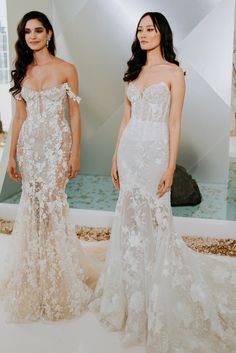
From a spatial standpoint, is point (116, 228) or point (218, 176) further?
point (218, 176)

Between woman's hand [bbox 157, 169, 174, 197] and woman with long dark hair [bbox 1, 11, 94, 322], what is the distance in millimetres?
608

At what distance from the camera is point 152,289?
101 inches

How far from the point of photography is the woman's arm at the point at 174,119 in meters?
2.50

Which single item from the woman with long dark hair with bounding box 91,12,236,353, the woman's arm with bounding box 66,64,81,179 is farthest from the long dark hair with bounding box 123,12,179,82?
the woman's arm with bounding box 66,64,81,179

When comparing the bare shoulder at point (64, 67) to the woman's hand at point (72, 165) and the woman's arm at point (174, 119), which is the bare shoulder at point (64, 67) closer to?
the woman's hand at point (72, 165)

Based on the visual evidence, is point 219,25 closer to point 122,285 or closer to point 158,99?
point 158,99

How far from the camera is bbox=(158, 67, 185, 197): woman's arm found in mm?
2504

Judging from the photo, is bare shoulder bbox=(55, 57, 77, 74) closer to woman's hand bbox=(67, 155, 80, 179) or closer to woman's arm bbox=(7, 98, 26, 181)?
woman's arm bbox=(7, 98, 26, 181)

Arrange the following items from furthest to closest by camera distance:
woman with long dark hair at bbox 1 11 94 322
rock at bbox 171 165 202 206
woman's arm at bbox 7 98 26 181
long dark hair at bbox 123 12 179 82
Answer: rock at bbox 171 165 202 206 < woman's arm at bbox 7 98 26 181 < woman with long dark hair at bbox 1 11 94 322 < long dark hair at bbox 123 12 179 82

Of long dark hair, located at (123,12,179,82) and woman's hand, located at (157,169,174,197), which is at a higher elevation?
long dark hair, located at (123,12,179,82)

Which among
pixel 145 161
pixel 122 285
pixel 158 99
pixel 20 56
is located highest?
pixel 20 56

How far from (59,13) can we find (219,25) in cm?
220

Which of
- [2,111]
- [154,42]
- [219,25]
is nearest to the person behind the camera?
[154,42]

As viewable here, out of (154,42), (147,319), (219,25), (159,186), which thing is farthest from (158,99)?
(219,25)
